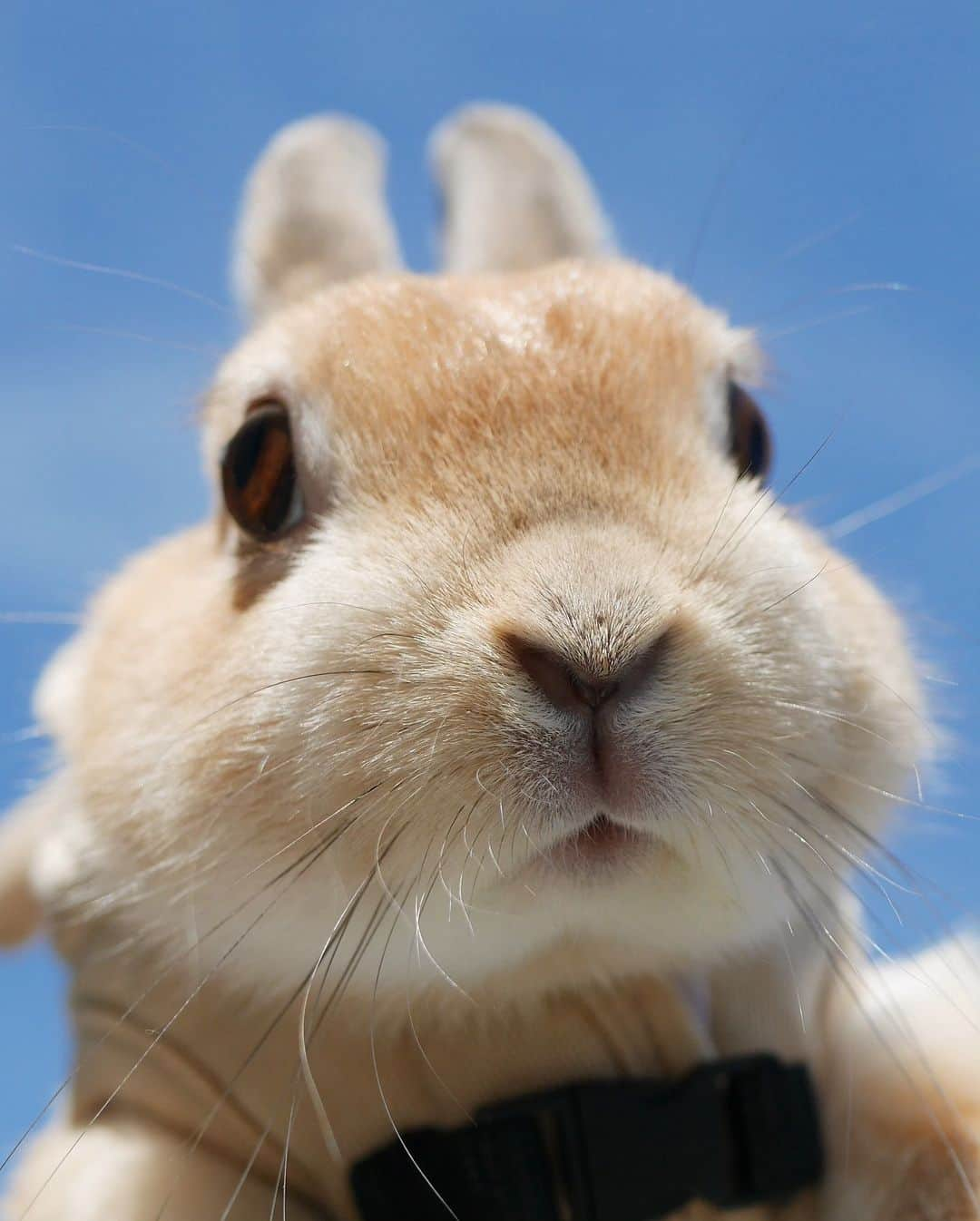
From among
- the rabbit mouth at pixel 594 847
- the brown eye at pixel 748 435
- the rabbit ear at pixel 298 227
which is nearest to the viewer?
the rabbit mouth at pixel 594 847

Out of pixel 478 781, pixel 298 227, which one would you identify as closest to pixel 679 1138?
pixel 478 781

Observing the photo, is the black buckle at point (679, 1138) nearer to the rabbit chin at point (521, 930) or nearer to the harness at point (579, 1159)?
the harness at point (579, 1159)

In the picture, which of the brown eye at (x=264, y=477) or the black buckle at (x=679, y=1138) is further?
the brown eye at (x=264, y=477)

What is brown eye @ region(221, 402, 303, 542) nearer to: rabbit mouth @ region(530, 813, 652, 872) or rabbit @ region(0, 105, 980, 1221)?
rabbit @ region(0, 105, 980, 1221)

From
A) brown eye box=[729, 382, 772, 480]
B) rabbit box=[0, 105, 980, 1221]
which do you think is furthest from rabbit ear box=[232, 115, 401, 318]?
brown eye box=[729, 382, 772, 480]

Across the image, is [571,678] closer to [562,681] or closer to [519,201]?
[562,681]

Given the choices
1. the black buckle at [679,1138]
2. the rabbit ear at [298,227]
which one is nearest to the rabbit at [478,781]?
the black buckle at [679,1138]

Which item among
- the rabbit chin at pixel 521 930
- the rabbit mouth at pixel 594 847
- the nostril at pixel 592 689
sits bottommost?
the rabbit chin at pixel 521 930
